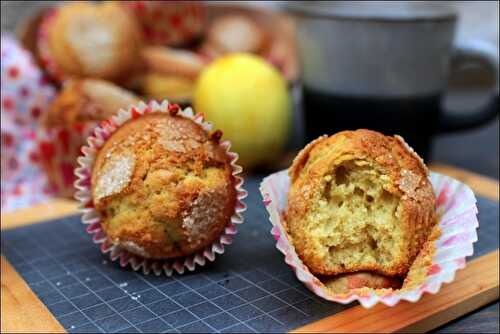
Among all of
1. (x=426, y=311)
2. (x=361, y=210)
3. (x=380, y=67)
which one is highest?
(x=380, y=67)

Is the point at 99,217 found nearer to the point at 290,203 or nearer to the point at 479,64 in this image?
the point at 290,203

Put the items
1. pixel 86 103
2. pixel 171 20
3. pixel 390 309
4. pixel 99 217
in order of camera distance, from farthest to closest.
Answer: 1. pixel 171 20
2. pixel 86 103
3. pixel 99 217
4. pixel 390 309

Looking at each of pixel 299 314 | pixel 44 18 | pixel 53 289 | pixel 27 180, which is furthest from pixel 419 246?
pixel 44 18

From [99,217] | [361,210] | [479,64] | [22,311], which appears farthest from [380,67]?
[22,311]

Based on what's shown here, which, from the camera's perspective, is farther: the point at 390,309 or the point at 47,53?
the point at 47,53

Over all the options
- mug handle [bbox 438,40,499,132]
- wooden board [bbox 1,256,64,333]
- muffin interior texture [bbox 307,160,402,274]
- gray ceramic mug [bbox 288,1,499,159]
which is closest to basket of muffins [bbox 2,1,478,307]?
muffin interior texture [bbox 307,160,402,274]

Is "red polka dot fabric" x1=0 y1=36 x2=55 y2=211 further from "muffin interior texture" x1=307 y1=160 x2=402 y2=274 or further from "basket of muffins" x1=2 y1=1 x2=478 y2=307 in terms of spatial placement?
"muffin interior texture" x1=307 y1=160 x2=402 y2=274

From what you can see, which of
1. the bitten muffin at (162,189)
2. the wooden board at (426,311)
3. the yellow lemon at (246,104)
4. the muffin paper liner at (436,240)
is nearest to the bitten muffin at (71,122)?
the yellow lemon at (246,104)
